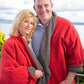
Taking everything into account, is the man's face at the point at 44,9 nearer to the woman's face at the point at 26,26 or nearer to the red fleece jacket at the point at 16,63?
the woman's face at the point at 26,26

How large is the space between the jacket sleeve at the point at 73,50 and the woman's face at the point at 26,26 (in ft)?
1.37

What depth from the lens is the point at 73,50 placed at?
2.00m

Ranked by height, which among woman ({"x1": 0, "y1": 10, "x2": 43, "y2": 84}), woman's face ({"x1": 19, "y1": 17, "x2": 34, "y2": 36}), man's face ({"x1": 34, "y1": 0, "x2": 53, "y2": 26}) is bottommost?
woman ({"x1": 0, "y1": 10, "x2": 43, "y2": 84})

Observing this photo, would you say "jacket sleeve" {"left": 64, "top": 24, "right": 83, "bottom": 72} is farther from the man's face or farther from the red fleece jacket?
the red fleece jacket

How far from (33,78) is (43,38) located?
45 cm

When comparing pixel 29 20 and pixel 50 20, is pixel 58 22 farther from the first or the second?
pixel 29 20

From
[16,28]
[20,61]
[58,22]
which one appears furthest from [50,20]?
[20,61]

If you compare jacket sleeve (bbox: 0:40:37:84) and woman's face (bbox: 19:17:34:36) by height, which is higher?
woman's face (bbox: 19:17:34:36)

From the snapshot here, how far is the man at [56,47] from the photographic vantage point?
1999mm

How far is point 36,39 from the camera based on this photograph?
2119 millimetres

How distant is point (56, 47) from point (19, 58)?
16.2 inches

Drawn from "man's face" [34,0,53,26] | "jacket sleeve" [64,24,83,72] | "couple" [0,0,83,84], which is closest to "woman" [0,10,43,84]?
"couple" [0,0,83,84]

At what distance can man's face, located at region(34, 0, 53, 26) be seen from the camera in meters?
2.02

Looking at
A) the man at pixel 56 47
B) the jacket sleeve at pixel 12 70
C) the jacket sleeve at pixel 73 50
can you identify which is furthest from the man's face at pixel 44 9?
the jacket sleeve at pixel 12 70
